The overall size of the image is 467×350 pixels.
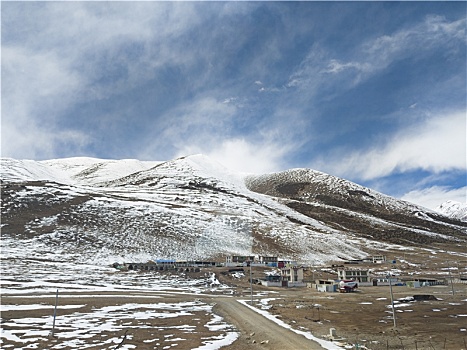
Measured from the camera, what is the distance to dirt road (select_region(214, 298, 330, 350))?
24.8 metres

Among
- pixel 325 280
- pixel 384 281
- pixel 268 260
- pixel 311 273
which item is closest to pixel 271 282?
pixel 325 280

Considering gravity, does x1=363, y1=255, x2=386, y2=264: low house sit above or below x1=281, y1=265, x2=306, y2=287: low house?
above

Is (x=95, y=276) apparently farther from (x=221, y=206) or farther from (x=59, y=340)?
(x=221, y=206)

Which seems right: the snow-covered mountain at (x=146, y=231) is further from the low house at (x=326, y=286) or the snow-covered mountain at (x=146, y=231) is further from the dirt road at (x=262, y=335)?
the dirt road at (x=262, y=335)

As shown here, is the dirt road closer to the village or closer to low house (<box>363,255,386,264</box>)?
the village

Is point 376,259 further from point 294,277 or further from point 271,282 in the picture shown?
point 271,282

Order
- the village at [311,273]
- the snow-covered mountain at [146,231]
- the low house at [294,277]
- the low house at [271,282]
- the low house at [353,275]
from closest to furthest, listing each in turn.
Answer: the village at [311,273] → the low house at [271,282] → the low house at [294,277] → the low house at [353,275] → the snow-covered mountain at [146,231]

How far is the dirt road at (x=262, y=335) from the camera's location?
81.2 ft

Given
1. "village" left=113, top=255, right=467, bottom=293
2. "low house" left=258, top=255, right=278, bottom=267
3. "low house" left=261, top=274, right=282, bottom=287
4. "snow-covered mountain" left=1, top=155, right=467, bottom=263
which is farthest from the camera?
"low house" left=258, top=255, right=278, bottom=267

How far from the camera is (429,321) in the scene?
35.2 m

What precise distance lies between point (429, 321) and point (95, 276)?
219 feet

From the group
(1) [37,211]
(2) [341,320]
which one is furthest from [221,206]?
(2) [341,320]

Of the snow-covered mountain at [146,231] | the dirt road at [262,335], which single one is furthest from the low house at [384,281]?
the dirt road at [262,335]

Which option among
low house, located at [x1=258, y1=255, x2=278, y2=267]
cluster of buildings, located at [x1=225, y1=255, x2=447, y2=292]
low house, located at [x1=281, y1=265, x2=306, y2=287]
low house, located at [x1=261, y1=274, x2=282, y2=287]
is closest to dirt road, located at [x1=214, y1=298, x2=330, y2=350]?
cluster of buildings, located at [x1=225, y1=255, x2=447, y2=292]
